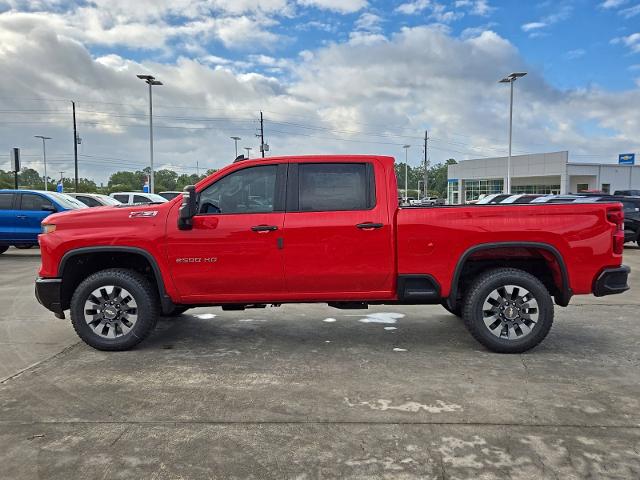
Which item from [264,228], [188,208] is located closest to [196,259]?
[188,208]

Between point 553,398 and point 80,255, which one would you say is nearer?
point 553,398

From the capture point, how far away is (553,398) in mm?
3932

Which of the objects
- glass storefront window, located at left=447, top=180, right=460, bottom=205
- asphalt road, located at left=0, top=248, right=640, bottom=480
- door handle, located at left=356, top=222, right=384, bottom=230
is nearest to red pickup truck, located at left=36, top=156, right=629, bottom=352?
door handle, located at left=356, top=222, right=384, bottom=230

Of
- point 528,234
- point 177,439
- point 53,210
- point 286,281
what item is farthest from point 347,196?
point 53,210

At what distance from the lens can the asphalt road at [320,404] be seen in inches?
119

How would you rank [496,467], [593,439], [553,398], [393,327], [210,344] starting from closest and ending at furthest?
[496,467]
[593,439]
[553,398]
[210,344]
[393,327]

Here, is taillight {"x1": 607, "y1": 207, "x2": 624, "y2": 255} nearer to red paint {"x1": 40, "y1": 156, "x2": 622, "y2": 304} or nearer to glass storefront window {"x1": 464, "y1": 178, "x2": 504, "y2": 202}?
red paint {"x1": 40, "y1": 156, "x2": 622, "y2": 304}

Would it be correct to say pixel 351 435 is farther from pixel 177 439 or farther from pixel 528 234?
pixel 528 234

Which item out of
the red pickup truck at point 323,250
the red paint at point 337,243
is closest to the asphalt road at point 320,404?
the red pickup truck at point 323,250

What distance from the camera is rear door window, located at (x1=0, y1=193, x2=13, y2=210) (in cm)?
1295

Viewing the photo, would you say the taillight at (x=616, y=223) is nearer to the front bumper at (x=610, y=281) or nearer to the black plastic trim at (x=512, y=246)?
the front bumper at (x=610, y=281)

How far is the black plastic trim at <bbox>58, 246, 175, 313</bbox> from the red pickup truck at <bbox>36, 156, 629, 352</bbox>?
0.01 metres

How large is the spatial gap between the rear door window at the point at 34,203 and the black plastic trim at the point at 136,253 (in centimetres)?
904

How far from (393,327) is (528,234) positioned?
2042 millimetres
